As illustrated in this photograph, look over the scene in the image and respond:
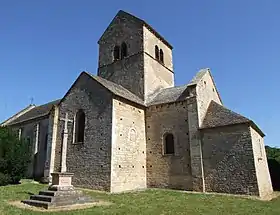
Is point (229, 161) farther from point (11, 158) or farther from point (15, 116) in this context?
point (15, 116)

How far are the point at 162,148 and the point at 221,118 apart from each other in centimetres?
476

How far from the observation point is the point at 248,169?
14.1 m

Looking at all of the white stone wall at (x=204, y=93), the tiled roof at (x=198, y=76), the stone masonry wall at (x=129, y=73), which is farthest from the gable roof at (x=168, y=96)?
the stone masonry wall at (x=129, y=73)

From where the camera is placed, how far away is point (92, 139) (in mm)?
16562

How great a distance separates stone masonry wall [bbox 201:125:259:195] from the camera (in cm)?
1410

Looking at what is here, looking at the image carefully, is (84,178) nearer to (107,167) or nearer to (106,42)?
(107,167)

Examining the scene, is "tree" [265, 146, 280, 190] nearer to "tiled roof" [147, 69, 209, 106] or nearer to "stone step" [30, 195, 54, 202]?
"tiled roof" [147, 69, 209, 106]

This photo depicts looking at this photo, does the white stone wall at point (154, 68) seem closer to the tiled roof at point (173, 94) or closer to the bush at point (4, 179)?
the tiled roof at point (173, 94)

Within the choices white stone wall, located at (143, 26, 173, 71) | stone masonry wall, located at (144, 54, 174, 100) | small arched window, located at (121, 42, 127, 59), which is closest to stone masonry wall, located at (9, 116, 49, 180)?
small arched window, located at (121, 42, 127, 59)

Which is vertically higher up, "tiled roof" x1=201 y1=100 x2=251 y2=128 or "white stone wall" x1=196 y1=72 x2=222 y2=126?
"white stone wall" x1=196 y1=72 x2=222 y2=126

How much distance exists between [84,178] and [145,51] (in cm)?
1229

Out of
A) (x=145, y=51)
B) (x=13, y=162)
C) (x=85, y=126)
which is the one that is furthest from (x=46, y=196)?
(x=145, y=51)

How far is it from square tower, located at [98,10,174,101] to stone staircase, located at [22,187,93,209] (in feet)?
36.4

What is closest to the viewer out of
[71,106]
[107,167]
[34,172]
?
[107,167]
